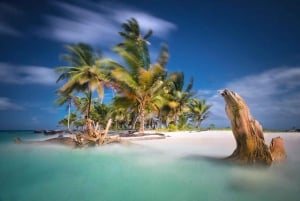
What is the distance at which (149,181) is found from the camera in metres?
2.02

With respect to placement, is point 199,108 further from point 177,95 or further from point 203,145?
point 203,145

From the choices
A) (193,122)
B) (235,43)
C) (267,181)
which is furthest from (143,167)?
(193,122)

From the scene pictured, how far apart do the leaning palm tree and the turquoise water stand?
3.94 m

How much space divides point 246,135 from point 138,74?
4.44 meters

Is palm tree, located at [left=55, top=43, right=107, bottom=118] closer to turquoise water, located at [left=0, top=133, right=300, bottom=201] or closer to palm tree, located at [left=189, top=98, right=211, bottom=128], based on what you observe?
turquoise water, located at [left=0, top=133, right=300, bottom=201]

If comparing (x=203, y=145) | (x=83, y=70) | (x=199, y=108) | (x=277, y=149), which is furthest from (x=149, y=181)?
(x=199, y=108)

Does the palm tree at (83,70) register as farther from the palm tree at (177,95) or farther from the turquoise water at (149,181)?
the turquoise water at (149,181)

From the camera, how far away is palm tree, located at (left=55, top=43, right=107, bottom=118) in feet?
22.2

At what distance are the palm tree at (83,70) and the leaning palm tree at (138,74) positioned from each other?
1.33 ft

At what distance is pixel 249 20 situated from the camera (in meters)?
3.62

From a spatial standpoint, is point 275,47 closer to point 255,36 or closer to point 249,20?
point 255,36

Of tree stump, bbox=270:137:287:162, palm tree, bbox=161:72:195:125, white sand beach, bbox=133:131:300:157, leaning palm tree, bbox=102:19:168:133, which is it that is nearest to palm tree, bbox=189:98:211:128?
palm tree, bbox=161:72:195:125

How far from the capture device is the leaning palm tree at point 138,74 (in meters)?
6.64

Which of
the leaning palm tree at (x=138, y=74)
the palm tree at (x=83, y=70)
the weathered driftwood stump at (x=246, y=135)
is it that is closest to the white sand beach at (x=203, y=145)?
the weathered driftwood stump at (x=246, y=135)
